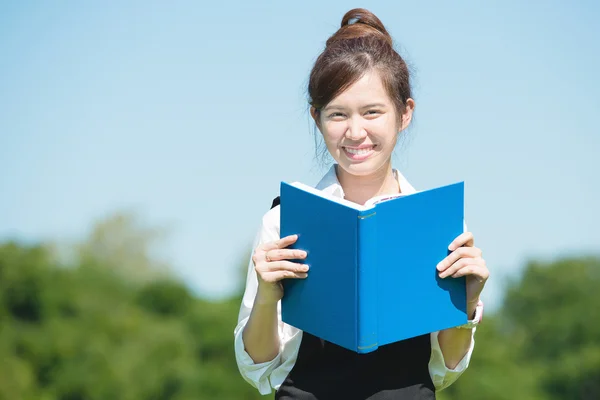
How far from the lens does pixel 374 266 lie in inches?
122

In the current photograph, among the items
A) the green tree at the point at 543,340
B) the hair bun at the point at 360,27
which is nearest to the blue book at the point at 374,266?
the hair bun at the point at 360,27

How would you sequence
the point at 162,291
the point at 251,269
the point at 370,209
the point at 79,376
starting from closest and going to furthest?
the point at 370,209 < the point at 251,269 < the point at 79,376 < the point at 162,291

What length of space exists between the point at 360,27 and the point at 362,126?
44cm

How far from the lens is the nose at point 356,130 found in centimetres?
336

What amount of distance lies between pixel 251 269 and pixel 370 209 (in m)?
0.63

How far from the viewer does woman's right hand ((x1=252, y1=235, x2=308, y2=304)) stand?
3.20 metres

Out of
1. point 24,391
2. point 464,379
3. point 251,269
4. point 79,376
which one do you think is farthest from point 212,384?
point 251,269

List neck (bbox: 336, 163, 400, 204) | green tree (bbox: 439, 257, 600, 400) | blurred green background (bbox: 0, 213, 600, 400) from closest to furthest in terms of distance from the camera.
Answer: neck (bbox: 336, 163, 400, 204) → blurred green background (bbox: 0, 213, 600, 400) → green tree (bbox: 439, 257, 600, 400)

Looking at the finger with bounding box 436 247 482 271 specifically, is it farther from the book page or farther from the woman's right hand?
the woman's right hand

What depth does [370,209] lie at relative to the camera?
10.0 ft

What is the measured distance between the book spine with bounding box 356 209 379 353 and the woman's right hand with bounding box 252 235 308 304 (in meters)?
0.22

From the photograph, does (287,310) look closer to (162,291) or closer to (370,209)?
(370,209)

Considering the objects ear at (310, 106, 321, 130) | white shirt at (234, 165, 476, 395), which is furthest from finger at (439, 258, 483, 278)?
ear at (310, 106, 321, 130)

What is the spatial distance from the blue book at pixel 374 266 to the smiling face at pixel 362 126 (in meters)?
0.29
